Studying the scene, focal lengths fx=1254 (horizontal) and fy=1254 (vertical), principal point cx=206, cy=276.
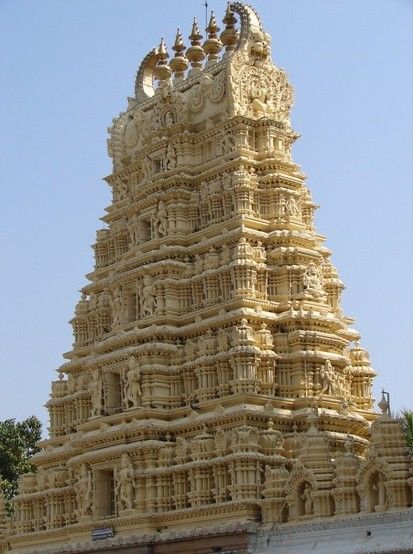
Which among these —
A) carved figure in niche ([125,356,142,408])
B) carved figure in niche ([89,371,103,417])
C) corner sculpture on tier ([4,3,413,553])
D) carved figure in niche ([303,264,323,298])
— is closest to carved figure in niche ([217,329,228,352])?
corner sculpture on tier ([4,3,413,553])

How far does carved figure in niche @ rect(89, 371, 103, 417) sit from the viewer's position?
4034 cm

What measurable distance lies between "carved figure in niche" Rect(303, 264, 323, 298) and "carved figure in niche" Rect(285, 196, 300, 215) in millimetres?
2088

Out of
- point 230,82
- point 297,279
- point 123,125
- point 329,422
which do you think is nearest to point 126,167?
point 123,125

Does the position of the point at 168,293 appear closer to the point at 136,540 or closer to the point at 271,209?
the point at 271,209

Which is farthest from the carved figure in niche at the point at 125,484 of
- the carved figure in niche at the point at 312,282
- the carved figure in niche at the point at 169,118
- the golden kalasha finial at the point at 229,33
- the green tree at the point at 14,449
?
the green tree at the point at 14,449

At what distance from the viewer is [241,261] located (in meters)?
38.3

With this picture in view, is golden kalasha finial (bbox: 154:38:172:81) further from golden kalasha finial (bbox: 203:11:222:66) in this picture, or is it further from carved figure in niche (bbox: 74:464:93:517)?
carved figure in niche (bbox: 74:464:93:517)

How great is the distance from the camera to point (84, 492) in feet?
129

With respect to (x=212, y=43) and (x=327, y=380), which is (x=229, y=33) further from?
(x=327, y=380)

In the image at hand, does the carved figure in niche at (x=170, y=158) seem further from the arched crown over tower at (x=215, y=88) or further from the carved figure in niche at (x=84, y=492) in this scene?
the carved figure in niche at (x=84, y=492)

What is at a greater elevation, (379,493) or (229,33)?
(229,33)

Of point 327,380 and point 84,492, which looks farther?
point 84,492

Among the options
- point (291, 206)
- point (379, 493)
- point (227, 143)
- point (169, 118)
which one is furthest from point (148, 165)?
point (379, 493)

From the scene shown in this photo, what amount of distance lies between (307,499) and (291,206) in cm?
1106
